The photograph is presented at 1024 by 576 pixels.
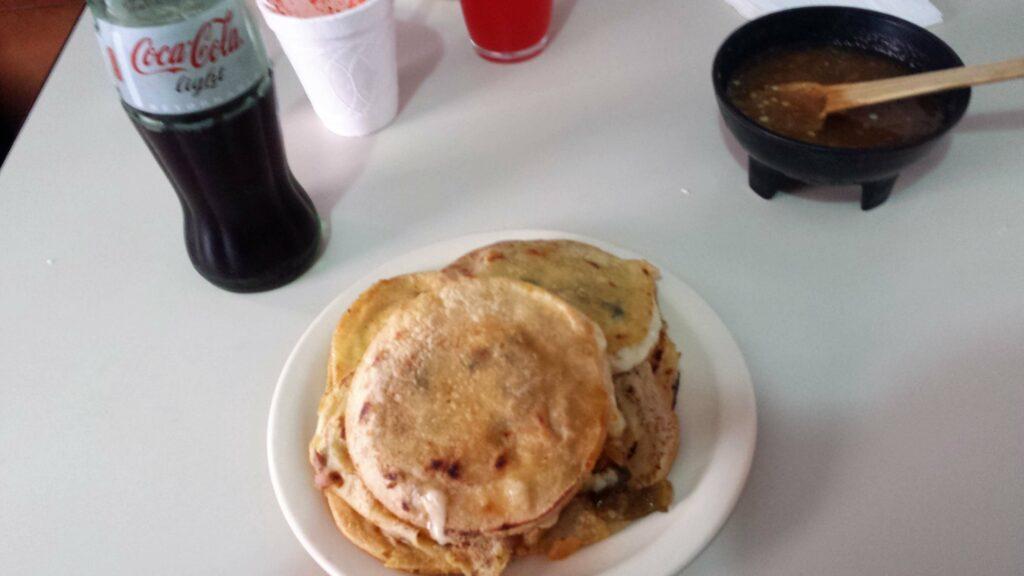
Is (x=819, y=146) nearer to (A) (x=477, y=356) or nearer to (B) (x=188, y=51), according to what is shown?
(A) (x=477, y=356)

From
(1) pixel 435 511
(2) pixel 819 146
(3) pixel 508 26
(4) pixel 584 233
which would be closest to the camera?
(1) pixel 435 511

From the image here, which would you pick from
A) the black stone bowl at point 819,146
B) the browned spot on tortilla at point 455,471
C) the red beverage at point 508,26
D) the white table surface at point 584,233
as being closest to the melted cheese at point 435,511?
the browned spot on tortilla at point 455,471

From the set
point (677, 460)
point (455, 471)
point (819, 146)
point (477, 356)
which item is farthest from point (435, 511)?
point (819, 146)

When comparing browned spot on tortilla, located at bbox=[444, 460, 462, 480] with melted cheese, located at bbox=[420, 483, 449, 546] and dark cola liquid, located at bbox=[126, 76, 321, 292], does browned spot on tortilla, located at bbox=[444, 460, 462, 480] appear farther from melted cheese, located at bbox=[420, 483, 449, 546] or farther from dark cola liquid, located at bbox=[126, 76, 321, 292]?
dark cola liquid, located at bbox=[126, 76, 321, 292]

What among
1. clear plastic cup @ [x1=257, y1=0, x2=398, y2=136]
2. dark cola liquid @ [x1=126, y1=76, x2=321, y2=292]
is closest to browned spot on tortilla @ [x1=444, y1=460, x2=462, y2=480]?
dark cola liquid @ [x1=126, y1=76, x2=321, y2=292]

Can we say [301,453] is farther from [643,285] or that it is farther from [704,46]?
[704,46]

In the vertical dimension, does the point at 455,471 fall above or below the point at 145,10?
below

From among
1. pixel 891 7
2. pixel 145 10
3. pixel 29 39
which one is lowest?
pixel 29 39

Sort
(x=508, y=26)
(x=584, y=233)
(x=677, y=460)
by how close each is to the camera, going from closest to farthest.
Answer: (x=677, y=460)
(x=584, y=233)
(x=508, y=26)
